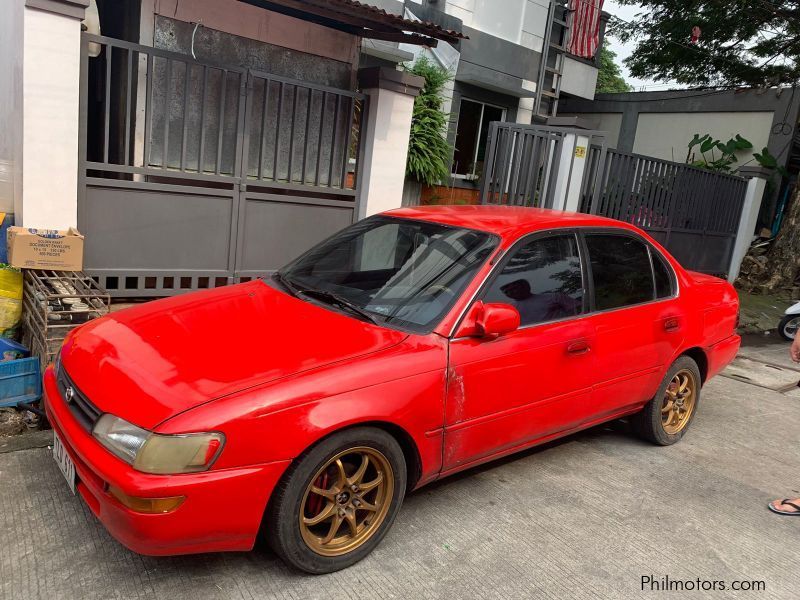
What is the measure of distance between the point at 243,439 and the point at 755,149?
16444 mm

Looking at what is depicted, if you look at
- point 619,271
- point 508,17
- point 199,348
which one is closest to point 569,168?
point 619,271

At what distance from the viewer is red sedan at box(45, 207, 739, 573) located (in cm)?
249

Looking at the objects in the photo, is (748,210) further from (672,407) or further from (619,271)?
(619,271)

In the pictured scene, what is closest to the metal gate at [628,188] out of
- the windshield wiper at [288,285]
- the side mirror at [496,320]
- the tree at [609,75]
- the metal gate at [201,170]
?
the metal gate at [201,170]

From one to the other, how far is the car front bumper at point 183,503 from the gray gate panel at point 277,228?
415 centimetres

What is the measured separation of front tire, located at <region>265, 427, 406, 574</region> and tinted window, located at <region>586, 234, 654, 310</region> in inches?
70.2

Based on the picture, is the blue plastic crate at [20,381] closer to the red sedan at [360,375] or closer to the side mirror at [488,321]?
the red sedan at [360,375]

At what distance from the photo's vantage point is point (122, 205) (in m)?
5.79

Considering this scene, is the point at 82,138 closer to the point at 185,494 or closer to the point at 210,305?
the point at 210,305

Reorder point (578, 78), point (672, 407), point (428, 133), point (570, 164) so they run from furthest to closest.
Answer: point (578, 78) → point (428, 133) → point (570, 164) → point (672, 407)

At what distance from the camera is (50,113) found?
5.21 metres

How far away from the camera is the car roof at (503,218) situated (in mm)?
3725

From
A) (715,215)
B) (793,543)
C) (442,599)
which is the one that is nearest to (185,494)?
(442,599)

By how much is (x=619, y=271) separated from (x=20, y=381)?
4.04 metres
